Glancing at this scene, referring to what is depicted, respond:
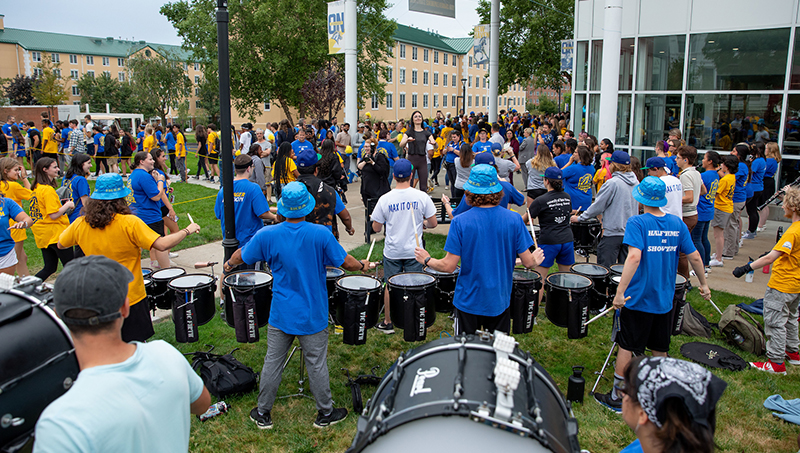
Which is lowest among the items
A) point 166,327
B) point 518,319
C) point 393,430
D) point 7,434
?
point 166,327

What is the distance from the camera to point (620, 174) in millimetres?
6648

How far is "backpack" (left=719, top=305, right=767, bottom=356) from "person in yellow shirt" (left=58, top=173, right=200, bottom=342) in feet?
19.3

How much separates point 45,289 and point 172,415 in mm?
1111

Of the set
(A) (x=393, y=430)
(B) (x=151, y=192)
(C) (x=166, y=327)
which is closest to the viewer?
(A) (x=393, y=430)

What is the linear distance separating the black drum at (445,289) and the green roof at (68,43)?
79.9 m

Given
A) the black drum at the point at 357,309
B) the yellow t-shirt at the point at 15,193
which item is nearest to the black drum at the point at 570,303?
the black drum at the point at 357,309

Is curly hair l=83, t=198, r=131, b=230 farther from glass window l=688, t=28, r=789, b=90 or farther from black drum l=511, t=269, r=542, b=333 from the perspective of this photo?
glass window l=688, t=28, r=789, b=90

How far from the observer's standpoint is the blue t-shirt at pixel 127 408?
181 cm

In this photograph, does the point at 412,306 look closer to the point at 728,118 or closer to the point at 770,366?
the point at 770,366

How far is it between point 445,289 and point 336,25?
11.0 m

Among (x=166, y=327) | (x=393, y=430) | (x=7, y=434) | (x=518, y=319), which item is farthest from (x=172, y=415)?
(x=166, y=327)

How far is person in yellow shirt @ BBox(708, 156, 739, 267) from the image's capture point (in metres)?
8.33

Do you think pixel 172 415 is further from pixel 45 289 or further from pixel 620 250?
pixel 620 250

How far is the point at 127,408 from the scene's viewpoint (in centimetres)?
198
